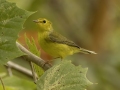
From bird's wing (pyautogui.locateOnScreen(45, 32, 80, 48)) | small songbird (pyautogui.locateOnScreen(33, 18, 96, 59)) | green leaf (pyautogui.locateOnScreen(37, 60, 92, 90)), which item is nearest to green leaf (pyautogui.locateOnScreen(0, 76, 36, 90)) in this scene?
green leaf (pyautogui.locateOnScreen(37, 60, 92, 90))

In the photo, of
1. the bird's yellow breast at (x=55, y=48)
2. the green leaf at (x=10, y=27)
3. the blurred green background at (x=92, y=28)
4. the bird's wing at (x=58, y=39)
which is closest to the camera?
the green leaf at (x=10, y=27)

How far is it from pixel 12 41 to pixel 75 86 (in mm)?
276

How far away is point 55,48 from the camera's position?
285cm

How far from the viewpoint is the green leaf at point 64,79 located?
109 centimetres

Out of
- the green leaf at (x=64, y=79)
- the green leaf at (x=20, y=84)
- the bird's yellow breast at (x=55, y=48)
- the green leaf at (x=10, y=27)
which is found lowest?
the bird's yellow breast at (x=55, y=48)

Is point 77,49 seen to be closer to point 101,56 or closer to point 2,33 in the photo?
point 101,56

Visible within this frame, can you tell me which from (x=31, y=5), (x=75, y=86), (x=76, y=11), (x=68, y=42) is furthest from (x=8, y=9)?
(x=76, y=11)

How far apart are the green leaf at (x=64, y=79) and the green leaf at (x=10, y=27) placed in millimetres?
141

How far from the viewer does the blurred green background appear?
3.59 meters

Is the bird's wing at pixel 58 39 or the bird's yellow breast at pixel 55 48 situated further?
the bird's wing at pixel 58 39

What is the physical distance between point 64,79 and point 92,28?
3.24 metres

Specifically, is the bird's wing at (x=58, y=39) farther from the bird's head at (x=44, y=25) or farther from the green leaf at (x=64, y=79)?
the green leaf at (x=64, y=79)

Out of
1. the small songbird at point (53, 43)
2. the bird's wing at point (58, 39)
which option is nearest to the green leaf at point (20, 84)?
the small songbird at point (53, 43)

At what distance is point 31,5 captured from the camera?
11.8 feet
